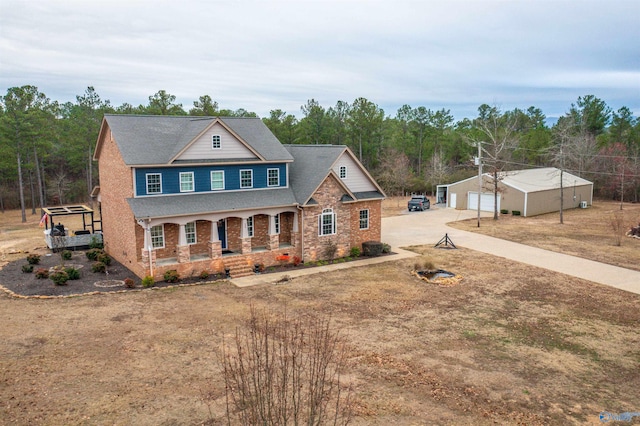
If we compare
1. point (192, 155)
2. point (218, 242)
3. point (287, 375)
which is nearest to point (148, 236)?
point (218, 242)

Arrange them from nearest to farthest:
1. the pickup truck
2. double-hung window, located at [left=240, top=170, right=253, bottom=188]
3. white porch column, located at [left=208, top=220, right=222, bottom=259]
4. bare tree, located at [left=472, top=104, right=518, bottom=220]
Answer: white porch column, located at [left=208, top=220, right=222, bottom=259], double-hung window, located at [left=240, top=170, right=253, bottom=188], bare tree, located at [left=472, top=104, right=518, bottom=220], the pickup truck

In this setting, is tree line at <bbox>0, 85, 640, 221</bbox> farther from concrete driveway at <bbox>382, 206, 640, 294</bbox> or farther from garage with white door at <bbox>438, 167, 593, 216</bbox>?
concrete driveway at <bbox>382, 206, 640, 294</bbox>

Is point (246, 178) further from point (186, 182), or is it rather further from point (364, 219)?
point (364, 219)

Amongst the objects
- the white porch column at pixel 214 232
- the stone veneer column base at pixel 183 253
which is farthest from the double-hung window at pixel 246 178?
the stone veneer column base at pixel 183 253

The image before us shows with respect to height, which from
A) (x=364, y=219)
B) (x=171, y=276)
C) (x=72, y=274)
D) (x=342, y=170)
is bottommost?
(x=171, y=276)

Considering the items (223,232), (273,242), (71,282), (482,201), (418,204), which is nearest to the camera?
(71,282)

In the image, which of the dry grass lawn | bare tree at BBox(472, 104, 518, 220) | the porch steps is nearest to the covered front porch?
the porch steps
